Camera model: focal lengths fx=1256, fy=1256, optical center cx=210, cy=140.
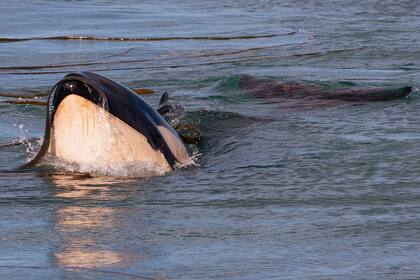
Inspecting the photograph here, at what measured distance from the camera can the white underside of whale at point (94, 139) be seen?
698 cm

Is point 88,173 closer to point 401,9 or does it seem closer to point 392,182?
point 392,182

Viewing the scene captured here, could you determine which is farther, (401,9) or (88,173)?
(401,9)

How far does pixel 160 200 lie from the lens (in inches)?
259

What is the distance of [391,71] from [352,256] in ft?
22.8

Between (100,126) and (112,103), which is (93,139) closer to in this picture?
(100,126)

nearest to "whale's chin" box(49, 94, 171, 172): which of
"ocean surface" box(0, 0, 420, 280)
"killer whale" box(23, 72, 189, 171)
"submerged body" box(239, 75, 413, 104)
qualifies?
"killer whale" box(23, 72, 189, 171)

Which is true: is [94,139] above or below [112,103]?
below

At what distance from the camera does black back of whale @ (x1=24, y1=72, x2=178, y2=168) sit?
6.92m

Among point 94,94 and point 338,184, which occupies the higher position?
point 94,94

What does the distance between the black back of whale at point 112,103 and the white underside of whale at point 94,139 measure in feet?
0.09

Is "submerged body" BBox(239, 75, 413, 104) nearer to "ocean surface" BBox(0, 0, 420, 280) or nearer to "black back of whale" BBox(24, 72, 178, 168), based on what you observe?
"ocean surface" BBox(0, 0, 420, 280)

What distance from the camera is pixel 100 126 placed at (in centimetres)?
705

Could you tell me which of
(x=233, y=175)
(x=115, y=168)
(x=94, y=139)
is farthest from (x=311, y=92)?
(x=94, y=139)

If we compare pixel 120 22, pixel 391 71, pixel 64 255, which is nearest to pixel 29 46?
pixel 120 22
